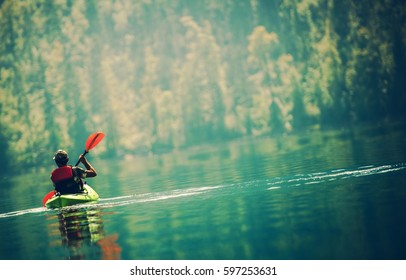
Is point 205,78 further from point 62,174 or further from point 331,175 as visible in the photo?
point 62,174

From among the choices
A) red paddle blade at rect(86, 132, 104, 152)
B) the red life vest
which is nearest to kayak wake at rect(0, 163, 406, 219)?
the red life vest

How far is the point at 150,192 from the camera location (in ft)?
65.7

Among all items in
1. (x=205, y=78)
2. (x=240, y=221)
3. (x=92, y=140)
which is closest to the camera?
(x=240, y=221)

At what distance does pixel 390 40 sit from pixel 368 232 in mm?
54422

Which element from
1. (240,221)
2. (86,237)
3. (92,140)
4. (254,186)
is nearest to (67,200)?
(92,140)

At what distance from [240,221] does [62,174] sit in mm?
6354

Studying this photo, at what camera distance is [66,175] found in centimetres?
1709

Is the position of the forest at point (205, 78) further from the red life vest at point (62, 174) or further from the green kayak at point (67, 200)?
the red life vest at point (62, 174)

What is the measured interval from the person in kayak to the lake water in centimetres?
67

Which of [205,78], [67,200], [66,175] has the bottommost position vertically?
[67,200]

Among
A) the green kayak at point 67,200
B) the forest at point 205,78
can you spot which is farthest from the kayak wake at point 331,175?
the forest at point 205,78

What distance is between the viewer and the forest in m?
61.8

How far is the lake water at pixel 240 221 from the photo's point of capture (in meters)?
10.3

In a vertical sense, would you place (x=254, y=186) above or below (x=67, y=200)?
below
